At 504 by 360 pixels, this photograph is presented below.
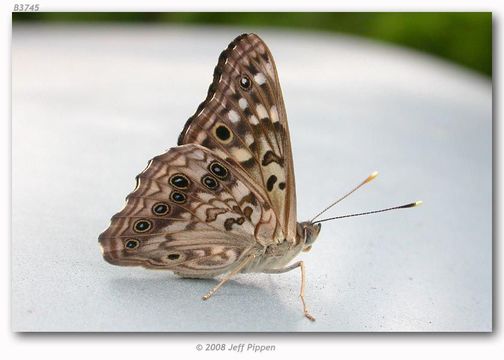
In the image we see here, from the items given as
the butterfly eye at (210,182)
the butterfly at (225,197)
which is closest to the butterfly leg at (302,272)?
the butterfly at (225,197)

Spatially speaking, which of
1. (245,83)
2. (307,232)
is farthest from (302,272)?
(245,83)

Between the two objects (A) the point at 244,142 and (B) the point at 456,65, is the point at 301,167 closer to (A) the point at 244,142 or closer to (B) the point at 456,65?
(A) the point at 244,142

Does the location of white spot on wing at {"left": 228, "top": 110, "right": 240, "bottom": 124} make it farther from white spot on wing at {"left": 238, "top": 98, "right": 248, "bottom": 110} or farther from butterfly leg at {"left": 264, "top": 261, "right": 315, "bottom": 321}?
butterfly leg at {"left": 264, "top": 261, "right": 315, "bottom": 321}

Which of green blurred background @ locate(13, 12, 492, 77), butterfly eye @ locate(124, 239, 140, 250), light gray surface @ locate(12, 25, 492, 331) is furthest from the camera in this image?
green blurred background @ locate(13, 12, 492, 77)

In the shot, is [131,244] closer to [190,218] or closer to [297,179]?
[190,218]

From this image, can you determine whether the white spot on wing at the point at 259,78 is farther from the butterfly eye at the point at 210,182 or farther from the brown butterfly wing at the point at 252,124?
the butterfly eye at the point at 210,182

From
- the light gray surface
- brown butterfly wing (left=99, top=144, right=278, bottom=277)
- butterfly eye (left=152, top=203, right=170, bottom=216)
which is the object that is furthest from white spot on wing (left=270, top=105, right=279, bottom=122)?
the light gray surface

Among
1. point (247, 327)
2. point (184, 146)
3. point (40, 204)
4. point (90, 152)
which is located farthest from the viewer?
point (90, 152)

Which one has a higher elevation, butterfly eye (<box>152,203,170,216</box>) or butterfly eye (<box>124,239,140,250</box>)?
butterfly eye (<box>152,203,170,216</box>)

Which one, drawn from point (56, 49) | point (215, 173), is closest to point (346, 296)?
point (215, 173)
